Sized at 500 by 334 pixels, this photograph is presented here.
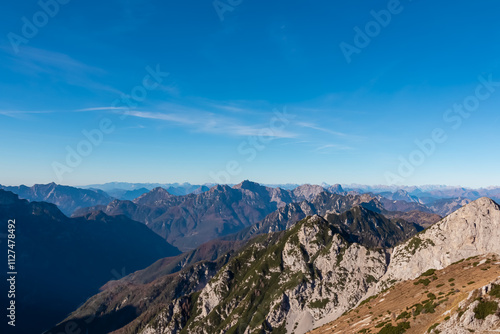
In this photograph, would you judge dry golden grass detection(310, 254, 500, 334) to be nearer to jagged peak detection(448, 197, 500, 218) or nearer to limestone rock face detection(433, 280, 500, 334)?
limestone rock face detection(433, 280, 500, 334)

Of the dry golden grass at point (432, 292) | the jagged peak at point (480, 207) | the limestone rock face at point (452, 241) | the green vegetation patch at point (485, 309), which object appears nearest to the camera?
the green vegetation patch at point (485, 309)

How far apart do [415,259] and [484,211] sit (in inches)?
1578

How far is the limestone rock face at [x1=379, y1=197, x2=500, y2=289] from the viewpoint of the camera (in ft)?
385

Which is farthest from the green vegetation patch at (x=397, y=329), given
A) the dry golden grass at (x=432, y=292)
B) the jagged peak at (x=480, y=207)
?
the jagged peak at (x=480, y=207)

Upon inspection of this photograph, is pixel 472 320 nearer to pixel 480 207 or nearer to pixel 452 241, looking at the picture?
pixel 452 241

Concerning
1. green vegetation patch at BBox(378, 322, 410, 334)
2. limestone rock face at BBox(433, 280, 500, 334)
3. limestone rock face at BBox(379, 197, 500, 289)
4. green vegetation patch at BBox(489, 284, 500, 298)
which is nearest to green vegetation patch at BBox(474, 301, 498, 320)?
limestone rock face at BBox(433, 280, 500, 334)

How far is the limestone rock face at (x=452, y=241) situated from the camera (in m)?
117

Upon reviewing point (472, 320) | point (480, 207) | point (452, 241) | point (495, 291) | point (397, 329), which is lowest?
point (452, 241)

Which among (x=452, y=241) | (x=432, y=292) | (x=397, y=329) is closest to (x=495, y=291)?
(x=397, y=329)

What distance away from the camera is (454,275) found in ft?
240

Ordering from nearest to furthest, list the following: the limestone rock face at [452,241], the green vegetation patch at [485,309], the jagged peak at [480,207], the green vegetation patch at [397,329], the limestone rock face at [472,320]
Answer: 1. the limestone rock face at [472,320]
2. the green vegetation patch at [485,309]
3. the green vegetation patch at [397,329]
4. the limestone rock face at [452,241]
5. the jagged peak at [480,207]

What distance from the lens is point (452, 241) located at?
12850cm

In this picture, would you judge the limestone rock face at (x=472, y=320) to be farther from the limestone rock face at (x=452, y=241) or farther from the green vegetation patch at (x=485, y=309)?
the limestone rock face at (x=452, y=241)

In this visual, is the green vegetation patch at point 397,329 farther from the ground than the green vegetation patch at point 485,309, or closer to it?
closer to it
